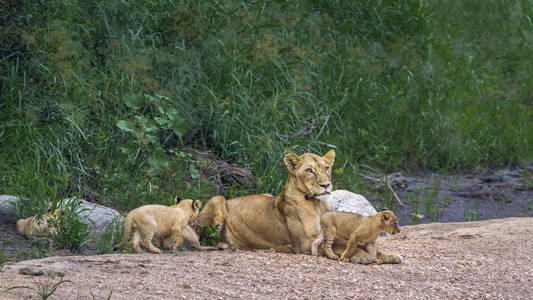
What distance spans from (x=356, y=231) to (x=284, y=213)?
63 cm

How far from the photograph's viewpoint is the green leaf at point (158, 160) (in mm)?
7658

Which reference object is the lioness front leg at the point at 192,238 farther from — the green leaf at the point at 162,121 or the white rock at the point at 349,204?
the green leaf at the point at 162,121

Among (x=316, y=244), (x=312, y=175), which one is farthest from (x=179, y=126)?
(x=316, y=244)

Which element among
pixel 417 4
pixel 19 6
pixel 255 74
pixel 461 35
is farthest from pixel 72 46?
pixel 461 35

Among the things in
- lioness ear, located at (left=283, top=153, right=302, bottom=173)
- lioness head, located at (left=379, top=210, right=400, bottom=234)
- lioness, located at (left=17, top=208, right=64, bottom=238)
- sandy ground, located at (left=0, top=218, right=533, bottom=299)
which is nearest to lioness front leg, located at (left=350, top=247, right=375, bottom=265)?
sandy ground, located at (left=0, top=218, right=533, bottom=299)

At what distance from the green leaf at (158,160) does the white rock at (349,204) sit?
201 cm

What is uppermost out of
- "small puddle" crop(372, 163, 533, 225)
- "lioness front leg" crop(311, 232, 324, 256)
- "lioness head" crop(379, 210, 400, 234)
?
"lioness head" crop(379, 210, 400, 234)

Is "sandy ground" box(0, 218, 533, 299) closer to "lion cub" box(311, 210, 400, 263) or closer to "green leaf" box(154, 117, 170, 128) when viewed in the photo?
"lion cub" box(311, 210, 400, 263)

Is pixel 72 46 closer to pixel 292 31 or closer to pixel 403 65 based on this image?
pixel 292 31

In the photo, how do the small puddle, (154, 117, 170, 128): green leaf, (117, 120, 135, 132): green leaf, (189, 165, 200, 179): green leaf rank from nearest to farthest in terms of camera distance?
1. (189, 165, 200, 179): green leaf
2. (117, 120, 135, 132): green leaf
3. (154, 117, 170, 128): green leaf
4. the small puddle

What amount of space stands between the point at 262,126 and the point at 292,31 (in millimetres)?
2988

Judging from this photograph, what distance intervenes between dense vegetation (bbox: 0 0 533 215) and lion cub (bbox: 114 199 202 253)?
120cm

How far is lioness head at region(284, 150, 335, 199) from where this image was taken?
211 inches

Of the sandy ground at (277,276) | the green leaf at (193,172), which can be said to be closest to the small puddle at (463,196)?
the green leaf at (193,172)
